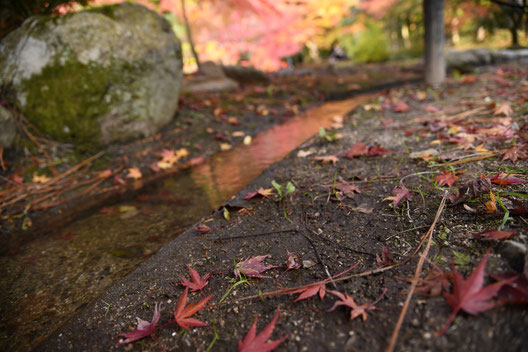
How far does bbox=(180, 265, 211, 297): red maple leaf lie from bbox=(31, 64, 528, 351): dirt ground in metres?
0.03

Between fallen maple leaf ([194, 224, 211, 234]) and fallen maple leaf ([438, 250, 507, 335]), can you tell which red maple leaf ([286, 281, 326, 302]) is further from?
fallen maple leaf ([194, 224, 211, 234])

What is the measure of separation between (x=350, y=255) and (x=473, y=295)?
43cm

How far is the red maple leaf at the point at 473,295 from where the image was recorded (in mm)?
738

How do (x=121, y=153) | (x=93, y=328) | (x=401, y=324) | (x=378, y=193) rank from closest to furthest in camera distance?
(x=401, y=324)
(x=93, y=328)
(x=378, y=193)
(x=121, y=153)

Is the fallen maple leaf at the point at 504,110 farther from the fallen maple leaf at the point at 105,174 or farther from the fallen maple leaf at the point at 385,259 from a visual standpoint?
the fallen maple leaf at the point at 105,174

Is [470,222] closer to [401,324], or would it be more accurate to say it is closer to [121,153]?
[401,324]

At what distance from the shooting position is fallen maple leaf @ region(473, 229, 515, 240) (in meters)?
0.90

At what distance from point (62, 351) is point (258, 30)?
10366 mm

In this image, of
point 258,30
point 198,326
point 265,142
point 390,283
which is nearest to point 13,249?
point 198,326

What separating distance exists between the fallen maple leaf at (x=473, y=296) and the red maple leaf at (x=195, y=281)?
80cm

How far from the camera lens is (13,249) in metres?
1.76

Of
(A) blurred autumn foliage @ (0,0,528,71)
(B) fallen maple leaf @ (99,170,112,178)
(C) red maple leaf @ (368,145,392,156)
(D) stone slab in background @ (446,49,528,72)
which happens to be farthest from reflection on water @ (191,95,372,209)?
(A) blurred autumn foliage @ (0,0,528,71)

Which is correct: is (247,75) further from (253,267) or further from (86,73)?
(253,267)

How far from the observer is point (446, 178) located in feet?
4.46
